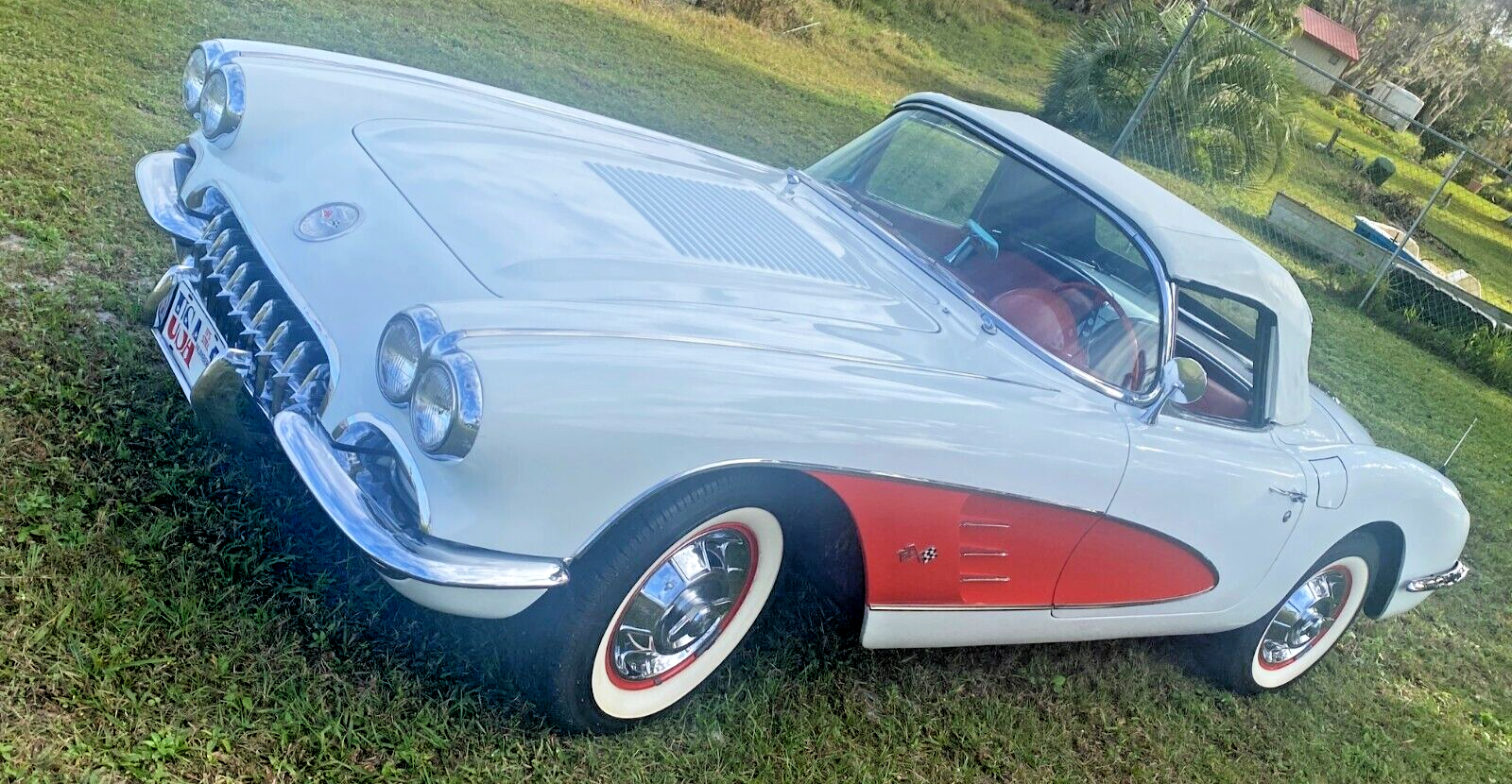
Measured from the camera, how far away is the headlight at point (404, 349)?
2.05m

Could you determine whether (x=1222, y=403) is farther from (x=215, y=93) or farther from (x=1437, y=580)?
(x=215, y=93)

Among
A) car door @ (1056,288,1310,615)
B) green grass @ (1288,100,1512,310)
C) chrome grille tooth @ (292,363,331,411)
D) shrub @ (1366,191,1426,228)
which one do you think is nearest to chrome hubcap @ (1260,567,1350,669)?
car door @ (1056,288,1310,615)

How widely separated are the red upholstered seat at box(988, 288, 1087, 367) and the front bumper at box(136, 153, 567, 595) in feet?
5.20

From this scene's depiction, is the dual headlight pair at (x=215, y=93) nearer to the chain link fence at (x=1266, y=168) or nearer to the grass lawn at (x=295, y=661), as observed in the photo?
the grass lawn at (x=295, y=661)

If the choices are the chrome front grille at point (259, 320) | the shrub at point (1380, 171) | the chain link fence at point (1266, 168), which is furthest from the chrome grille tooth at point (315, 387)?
the shrub at point (1380, 171)

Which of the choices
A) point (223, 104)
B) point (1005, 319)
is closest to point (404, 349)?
point (223, 104)

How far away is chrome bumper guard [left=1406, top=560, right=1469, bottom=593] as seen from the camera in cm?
382

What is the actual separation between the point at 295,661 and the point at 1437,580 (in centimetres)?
381

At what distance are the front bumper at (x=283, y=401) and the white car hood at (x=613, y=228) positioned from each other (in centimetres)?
43

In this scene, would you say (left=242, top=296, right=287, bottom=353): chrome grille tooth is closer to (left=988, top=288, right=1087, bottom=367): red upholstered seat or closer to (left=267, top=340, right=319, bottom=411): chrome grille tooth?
(left=267, top=340, right=319, bottom=411): chrome grille tooth

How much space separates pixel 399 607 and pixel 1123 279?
7.47 feet

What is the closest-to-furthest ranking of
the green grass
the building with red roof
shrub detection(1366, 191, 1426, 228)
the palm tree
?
1. the palm tree
2. the green grass
3. shrub detection(1366, 191, 1426, 228)
4. the building with red roof

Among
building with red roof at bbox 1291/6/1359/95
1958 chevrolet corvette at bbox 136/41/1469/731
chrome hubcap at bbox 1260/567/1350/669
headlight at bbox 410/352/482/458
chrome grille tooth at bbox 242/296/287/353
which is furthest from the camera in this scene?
building with red roof at bbox 1291/6/1359/95

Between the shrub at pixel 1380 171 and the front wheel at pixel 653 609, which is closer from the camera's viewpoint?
the front wheel at pixel 653 609
